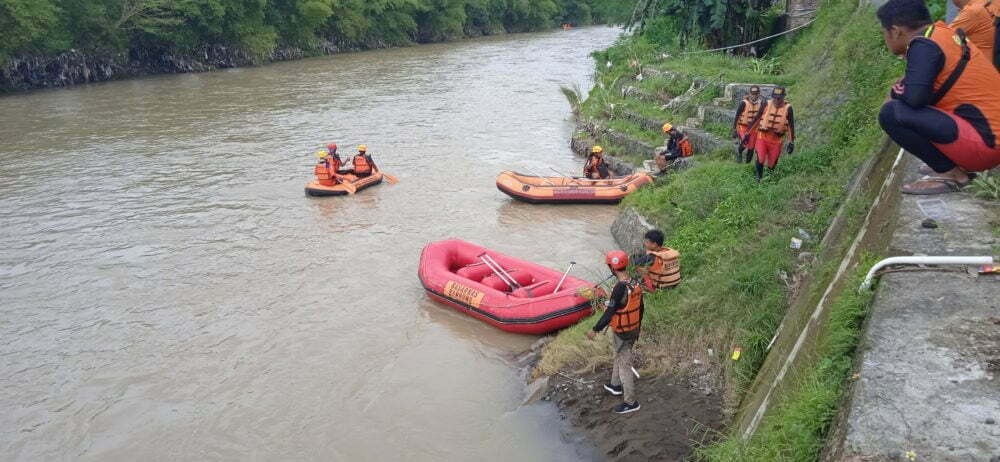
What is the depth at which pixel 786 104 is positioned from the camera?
801cm

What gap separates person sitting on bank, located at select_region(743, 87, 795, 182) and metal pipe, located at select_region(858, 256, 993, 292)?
15.9 feet

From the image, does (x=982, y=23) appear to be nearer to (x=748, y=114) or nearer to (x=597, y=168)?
(x=748, y=114)

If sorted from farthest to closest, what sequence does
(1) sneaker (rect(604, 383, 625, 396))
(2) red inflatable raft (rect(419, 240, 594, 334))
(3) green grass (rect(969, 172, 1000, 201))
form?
1. (2) red inflatable raft (rect(419, 240, 594, 334))
2. (1) sneaker (rect(604, 383, 625, 396))
3. (3) green grass (rect(969, 172, 1000, 201))

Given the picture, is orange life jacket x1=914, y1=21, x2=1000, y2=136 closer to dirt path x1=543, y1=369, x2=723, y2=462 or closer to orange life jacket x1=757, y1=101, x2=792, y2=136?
dirt path x1=543, y1=369, x2=723, y2=462

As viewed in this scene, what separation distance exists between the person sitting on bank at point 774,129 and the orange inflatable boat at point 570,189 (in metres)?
3.34

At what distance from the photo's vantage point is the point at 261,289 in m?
9.11

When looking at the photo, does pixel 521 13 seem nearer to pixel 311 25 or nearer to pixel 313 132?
pixel 311 25

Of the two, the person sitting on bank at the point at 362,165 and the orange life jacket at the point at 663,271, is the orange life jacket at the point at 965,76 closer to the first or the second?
the orange life jacket at the point at 663,271

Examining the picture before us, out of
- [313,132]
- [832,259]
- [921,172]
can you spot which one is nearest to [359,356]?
[832,259]

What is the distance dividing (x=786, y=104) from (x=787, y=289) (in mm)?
3145

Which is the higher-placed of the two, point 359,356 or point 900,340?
point 900,340

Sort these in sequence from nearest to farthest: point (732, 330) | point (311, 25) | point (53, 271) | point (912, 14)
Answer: point (912, 14), point (732, 330), point (53, 271), point (311, 25)

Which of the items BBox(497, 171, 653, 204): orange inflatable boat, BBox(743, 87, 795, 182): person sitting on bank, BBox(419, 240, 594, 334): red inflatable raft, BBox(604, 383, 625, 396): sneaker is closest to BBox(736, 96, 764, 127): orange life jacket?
BBox(743, 87, 795, 182): person sitting on bank

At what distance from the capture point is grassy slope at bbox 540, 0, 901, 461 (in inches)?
129
